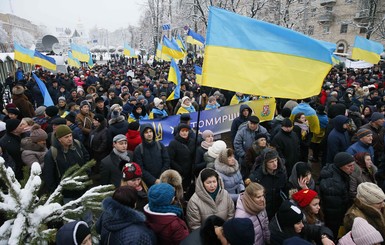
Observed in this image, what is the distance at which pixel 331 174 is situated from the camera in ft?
12.8

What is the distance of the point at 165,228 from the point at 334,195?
2379 mm

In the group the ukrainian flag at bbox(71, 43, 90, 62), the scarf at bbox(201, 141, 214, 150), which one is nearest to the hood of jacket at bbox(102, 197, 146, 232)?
the scarf at bbox(201, 141, 214, 150)

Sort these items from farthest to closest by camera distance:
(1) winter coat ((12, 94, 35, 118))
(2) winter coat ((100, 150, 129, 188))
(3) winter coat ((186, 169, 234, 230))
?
(1) winter coat ((12, 94, 35, 118)) → (2) winter coat ((100, 150, 129, 188)) → (3) winter coat ((186, 169, 234, 230))

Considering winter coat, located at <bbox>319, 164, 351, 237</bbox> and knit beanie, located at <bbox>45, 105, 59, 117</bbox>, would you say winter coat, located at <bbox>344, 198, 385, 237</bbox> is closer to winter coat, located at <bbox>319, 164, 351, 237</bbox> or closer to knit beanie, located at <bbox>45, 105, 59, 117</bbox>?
winter coat, located at <bbox>319, 164, 351, 237</bbox>

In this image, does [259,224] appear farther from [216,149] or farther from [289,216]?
[216,149]

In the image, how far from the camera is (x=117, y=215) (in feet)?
8.14

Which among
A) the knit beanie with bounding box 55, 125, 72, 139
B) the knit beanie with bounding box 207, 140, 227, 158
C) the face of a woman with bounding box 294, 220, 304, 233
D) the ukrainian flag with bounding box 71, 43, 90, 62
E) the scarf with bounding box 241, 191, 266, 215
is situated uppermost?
the ukrainian flag with bounding box 71, 43, 90, 62

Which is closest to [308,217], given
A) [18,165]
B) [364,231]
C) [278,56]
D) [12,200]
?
[364,231]

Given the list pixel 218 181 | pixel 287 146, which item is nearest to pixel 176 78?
pixel 287 146

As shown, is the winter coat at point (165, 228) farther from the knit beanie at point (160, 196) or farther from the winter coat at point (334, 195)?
the winter coat at point (334, 195)

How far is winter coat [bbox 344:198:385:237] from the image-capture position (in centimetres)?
313

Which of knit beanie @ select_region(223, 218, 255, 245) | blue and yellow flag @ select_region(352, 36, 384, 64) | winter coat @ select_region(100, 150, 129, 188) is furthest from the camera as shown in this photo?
blue and yellow flag @ select_region(352, 36, 384, 64)

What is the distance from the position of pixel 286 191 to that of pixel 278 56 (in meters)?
1.91

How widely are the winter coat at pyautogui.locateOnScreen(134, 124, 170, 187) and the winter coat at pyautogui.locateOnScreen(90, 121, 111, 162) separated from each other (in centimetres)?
113
